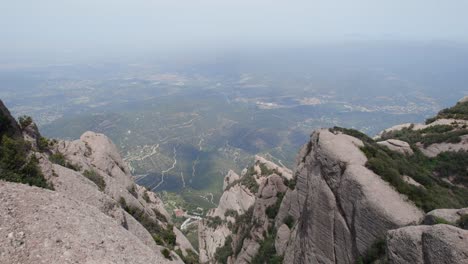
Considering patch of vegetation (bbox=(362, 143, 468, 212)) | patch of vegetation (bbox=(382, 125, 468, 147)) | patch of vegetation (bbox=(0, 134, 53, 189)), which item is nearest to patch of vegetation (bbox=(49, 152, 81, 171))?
patch of vegetation (bbox=(0, 134, 53, 189))

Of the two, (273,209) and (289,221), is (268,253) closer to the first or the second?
(289,221)

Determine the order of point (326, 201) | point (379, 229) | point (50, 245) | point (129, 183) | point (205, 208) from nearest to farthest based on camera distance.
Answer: point (50, 245), point (379, 229), point (326, 201), point (129, 183), point (205, 208)

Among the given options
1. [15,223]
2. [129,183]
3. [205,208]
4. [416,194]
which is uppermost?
[15,223]

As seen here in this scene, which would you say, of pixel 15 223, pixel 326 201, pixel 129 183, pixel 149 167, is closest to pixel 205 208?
pixel 149 167

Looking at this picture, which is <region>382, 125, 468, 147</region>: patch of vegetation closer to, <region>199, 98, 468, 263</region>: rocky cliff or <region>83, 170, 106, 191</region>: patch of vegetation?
<region>199, 98, 468, 263</region>: rocky cliff

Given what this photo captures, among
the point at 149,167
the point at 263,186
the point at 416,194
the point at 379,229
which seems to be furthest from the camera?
the point at 149,167

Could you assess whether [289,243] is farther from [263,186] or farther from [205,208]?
[205,208]
